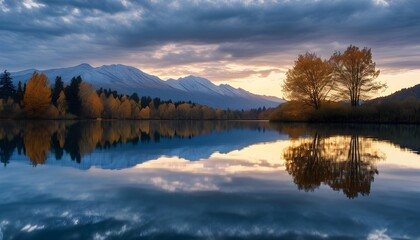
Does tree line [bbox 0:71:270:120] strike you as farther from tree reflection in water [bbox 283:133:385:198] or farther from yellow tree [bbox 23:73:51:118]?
tree reflection in water [bbox 283:133:385:198]

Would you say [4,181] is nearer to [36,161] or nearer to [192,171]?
[36,161]

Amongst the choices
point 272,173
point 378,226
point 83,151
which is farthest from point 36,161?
point 378,226

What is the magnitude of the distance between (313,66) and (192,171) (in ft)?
145

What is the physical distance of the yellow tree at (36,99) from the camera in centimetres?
8094

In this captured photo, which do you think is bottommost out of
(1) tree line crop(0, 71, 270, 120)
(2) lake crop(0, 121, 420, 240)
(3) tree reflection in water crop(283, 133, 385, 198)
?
(2) lake crop(0, 121, 420, 240)

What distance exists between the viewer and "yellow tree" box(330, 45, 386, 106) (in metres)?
51.0

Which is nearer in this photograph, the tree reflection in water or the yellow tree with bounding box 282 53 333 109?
the tree reflection in water

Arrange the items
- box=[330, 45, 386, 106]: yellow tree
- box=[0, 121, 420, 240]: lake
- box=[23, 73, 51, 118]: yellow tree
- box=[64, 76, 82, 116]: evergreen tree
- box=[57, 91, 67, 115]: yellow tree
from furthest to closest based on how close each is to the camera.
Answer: box=[64, 76, 82, 116]: evergreen tree → box=[57, 91, 67, 115]: yellow tree → box=[23, 73, 51, 118]: yellow tree → box=[330, 45, 386, 106]: yellow tree → box=[0, 121, 420, 240]: lake

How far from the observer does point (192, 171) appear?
38.0ft

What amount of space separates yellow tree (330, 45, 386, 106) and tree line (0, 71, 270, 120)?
195 ft

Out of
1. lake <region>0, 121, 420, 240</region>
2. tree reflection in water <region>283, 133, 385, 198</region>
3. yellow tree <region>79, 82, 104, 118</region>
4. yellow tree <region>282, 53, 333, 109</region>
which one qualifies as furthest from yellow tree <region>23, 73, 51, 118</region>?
tree reflection in water <region>283, 133, 385, 198</region>

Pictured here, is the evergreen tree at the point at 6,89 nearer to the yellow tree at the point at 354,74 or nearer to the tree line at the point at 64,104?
the tree line at the point at 64,104

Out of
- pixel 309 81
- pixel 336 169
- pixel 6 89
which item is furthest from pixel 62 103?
pixel 336 169

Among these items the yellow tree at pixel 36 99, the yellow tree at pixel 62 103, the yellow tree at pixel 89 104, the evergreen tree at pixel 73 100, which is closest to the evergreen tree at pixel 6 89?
the evergreen tree at pixel 73 100
